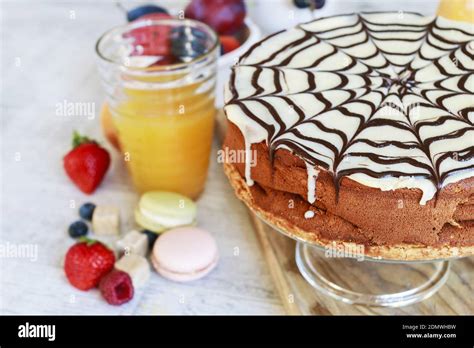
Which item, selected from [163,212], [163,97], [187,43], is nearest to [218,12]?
[187,43]

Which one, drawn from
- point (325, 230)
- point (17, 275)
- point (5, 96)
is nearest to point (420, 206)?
point (325, 230)

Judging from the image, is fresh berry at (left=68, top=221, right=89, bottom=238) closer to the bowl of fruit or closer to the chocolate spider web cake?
the chocolate spider web cake

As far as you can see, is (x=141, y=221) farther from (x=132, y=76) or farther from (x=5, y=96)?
(x=5, y=96)

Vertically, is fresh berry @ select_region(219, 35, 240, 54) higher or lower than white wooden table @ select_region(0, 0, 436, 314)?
higher

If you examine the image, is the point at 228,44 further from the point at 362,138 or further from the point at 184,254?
the point at 362,138

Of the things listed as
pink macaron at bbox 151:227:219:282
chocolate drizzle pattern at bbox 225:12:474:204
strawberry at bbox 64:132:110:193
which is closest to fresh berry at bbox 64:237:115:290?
pink macaron at bbox 151:227:219:282

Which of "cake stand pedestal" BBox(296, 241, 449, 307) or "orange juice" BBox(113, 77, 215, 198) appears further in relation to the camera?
"orange juice" BBox(113, 77, 215, 198)
